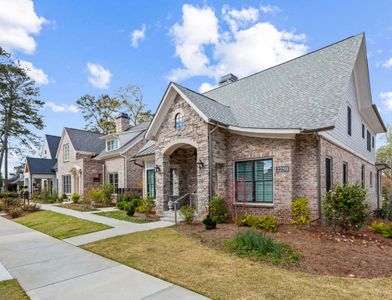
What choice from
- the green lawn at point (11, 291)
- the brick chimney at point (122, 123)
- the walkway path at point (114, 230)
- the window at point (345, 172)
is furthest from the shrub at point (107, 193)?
the window at point (345, 172)

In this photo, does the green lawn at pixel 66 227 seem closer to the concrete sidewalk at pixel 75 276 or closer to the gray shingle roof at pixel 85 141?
the concrete sidewalk at pixel 75 276

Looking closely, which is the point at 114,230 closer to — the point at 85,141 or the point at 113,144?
the point at 113,144

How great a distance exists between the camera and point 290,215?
9430mm

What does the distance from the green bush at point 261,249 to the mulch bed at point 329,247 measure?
27 centimetres

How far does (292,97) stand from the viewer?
466 inches

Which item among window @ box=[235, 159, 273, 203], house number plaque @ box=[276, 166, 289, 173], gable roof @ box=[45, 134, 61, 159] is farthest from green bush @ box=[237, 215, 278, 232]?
gable roof @ box=[45, 134, 61, 159]

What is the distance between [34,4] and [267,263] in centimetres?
1444

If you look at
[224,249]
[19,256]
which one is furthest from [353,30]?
[19,256]

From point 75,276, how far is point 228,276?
3226 millimetres

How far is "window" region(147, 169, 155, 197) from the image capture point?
632 inches

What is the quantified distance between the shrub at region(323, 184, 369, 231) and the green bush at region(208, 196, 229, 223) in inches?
149

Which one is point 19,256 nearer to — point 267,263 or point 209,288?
point 209,288

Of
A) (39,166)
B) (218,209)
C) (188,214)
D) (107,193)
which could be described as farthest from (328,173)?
(39,166)

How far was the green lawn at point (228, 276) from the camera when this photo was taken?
4316 millimetres
